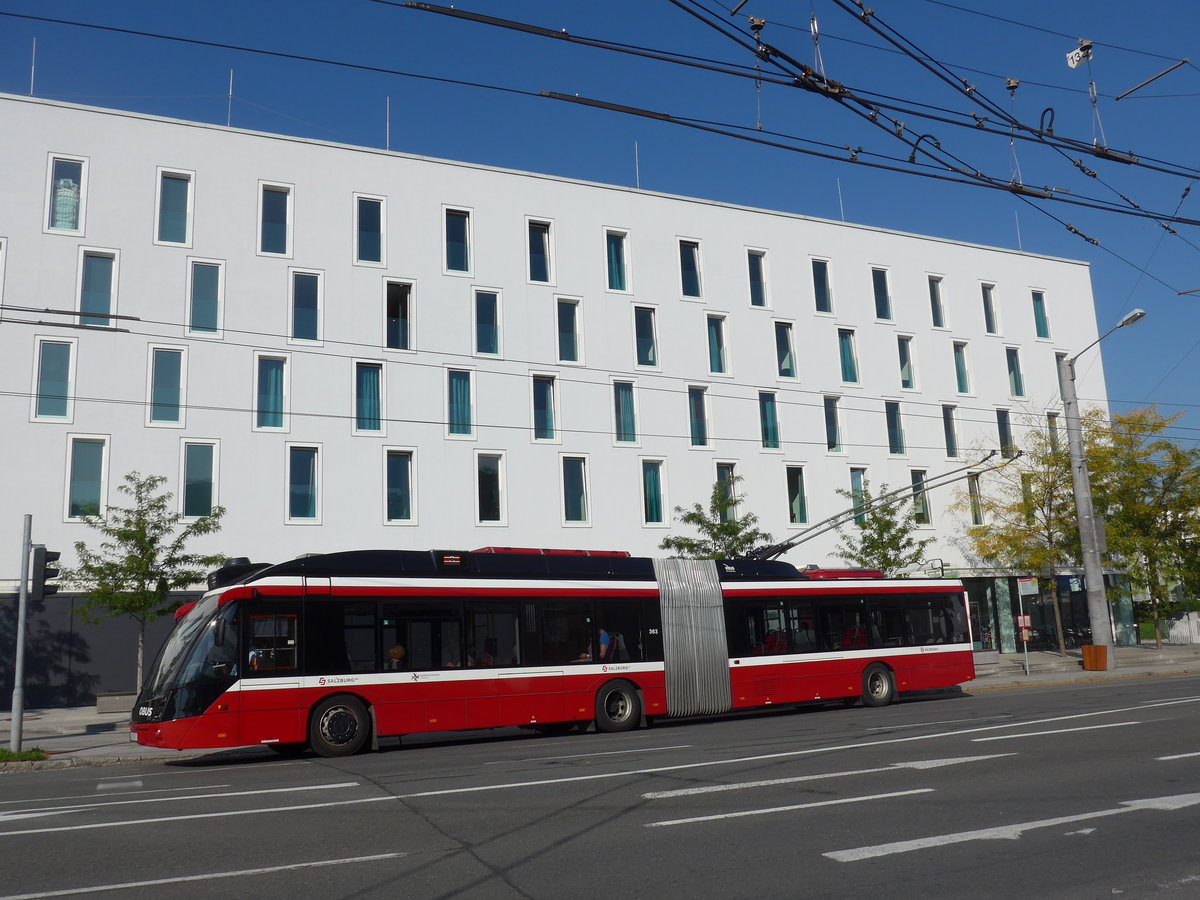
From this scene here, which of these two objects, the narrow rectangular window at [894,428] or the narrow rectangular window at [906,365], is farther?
the narrow rectangular window at [906,365]

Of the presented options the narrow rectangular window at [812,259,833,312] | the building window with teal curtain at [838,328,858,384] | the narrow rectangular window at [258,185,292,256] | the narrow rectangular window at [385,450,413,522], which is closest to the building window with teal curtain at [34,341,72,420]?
the narrow rectangular window at [258,185,292,256]

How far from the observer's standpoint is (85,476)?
29.7 m

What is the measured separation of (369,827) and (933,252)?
138 ft

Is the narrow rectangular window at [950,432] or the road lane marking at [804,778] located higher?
the narrow rectangular window at [950,432]

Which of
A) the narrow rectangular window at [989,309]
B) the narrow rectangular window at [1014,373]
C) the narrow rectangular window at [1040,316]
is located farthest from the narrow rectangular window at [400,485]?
the narrow rectangular window at [1040,316]

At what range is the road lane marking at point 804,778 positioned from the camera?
10.0m

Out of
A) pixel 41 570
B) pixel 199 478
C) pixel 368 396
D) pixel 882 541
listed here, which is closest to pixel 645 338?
pixel 368 396

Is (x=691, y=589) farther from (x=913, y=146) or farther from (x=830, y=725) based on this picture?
(x=913, y=146)

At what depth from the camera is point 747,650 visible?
21.3 m

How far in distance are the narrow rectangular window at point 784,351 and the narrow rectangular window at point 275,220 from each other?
1886 centimetres

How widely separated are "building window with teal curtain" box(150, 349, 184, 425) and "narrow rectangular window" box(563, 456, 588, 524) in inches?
496

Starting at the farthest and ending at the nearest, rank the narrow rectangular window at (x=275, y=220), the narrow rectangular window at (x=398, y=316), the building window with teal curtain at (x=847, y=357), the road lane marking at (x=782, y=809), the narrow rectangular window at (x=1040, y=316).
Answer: the narrow rectangular window at (x=1040, y=316), the building window with teal curtain at (x=847, y=357), the narrow rectangular window at (x=398, y=316), the narrow rectangular window at (x=275, y=220), the road lane marking at (x=782, y=809)

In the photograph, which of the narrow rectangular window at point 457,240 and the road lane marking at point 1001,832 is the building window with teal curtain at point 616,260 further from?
the road lane marking at point 1001,832

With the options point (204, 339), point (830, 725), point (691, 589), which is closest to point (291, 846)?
point (830, 725)
